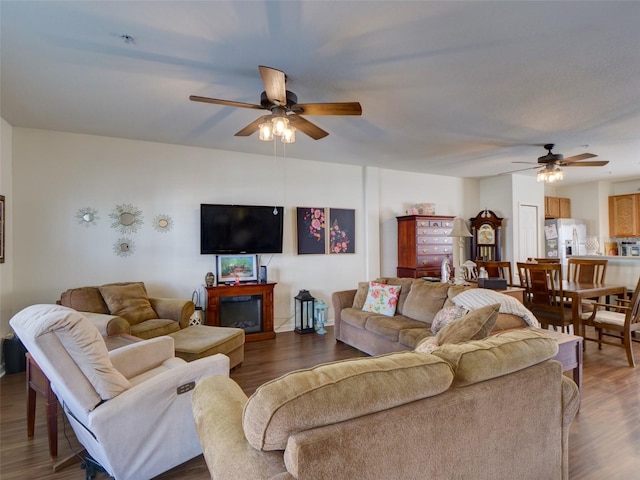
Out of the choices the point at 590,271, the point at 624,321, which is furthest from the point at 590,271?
the point at 624,321

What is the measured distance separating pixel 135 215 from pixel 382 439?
13.8ft

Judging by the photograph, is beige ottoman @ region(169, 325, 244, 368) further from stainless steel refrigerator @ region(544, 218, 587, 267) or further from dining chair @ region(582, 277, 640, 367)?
stainless steel refrigerator @ region(544, 218, 587, 267)

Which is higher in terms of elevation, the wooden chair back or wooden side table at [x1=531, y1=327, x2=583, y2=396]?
the wooden chair back

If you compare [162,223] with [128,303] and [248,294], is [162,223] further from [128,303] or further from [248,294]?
[248,294]

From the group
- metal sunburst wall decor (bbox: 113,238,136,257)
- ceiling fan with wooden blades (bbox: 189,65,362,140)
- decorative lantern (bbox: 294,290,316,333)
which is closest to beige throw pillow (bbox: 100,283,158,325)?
metal sunburst wall decor (bbox: 113,238,136,257)

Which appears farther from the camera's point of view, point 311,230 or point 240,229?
point 311,230

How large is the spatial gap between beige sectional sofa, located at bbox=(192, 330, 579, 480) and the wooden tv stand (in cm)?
296

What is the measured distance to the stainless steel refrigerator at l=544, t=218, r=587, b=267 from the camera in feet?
22.5

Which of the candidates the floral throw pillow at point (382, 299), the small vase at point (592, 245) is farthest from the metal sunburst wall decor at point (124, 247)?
the small vase at point (592, 245)

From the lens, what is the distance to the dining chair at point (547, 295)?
378 centimetres

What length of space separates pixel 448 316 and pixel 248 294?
8.61 ft

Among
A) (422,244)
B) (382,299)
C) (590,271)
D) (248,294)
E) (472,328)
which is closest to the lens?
(472,328)

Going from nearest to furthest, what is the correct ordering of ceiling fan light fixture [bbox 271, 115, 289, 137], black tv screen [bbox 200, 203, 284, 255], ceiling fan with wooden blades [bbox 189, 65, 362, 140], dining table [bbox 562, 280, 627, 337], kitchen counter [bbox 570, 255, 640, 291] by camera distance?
ceiling fan with wooden blades [bbox 189, 65, 362, 140], ceiling fan light fixture [bbox 271, 115, 289, 137], dining table [bbox 562, 280, 627, 337], black tv screen [bbox 200, 203, 284, 255], kitchen counter [bbox 570, 255, 640, 291]

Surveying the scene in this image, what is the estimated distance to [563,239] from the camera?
6.95 m
